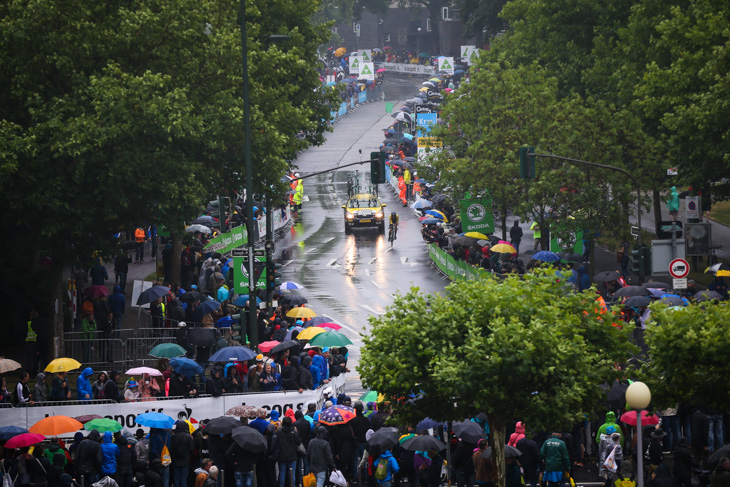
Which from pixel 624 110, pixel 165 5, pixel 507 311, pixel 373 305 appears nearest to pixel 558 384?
pixel 507 311

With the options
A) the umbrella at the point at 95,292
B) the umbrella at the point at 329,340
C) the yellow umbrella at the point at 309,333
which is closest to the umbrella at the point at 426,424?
the umbrella at the point at 329,340

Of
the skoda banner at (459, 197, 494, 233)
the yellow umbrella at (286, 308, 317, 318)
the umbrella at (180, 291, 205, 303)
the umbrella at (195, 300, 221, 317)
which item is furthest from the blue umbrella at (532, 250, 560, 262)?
the umbrella at (195, 300, 221, 317)

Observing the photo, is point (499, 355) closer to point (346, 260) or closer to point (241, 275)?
point (241, 275)

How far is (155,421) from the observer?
2100 cm

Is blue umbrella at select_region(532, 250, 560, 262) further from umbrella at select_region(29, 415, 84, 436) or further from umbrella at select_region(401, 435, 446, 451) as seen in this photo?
umbrella at select_region(29, 415, 84, 436)

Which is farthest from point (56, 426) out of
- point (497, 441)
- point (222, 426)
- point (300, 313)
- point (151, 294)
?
point (300, 313)

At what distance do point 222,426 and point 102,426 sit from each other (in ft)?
7.38

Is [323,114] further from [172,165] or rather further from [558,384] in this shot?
[558,384]

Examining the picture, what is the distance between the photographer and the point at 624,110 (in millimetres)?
43438

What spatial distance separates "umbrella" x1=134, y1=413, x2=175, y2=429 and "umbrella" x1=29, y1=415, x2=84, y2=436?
124cm

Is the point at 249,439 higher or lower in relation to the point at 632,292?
lower

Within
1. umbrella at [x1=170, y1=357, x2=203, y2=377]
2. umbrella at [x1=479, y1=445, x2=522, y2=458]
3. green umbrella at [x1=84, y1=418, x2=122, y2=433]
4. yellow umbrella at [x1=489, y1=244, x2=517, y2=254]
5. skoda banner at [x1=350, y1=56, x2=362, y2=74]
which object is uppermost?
skoda banner at [x1=350, y1=56, x2=362, y2=74]

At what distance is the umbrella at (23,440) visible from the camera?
Result: 20.3 metres

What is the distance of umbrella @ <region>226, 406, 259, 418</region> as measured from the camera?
71.9 ft
